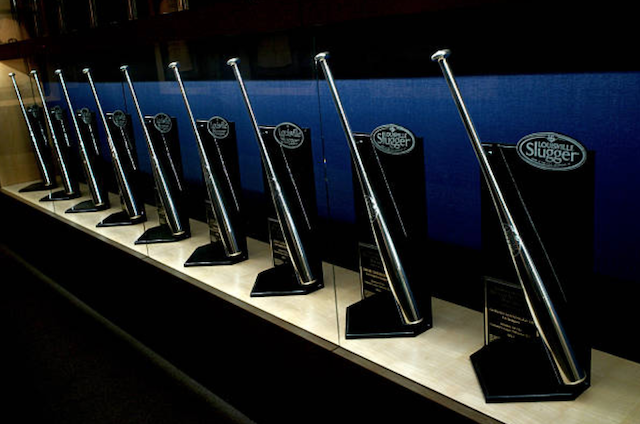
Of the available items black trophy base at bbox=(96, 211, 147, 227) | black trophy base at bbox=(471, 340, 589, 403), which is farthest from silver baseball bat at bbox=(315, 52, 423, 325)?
black trophy base at bbox=(96, 211, 147, 227)

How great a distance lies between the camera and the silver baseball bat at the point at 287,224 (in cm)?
145

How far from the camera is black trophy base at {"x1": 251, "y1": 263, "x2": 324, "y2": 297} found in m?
1.48

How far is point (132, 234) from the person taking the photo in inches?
81.9

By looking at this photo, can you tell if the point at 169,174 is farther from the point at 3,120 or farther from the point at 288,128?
the point at 3,120

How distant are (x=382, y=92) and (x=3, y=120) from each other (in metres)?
2.36

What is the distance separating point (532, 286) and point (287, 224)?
642mm

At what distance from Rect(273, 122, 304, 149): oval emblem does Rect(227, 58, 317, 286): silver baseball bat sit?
47mm

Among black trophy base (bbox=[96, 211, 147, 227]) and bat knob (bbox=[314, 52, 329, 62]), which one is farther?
black trophy base (bbox=[96, 211, 147, 227])

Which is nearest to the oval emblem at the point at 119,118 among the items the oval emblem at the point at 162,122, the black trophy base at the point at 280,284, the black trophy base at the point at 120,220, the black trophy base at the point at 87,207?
the oval emblem at the point at 162,122

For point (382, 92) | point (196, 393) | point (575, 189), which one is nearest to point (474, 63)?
point (382, 92)

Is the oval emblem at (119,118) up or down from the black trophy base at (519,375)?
up

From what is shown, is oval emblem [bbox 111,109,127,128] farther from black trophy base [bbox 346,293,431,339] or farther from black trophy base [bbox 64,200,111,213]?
black trophy base [bbox 346,293,431,339]

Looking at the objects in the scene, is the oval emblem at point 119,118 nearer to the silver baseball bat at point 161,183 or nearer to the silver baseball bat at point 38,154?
the silver baseball bat at point 161,183

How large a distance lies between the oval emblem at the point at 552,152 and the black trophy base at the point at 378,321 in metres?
0.43
